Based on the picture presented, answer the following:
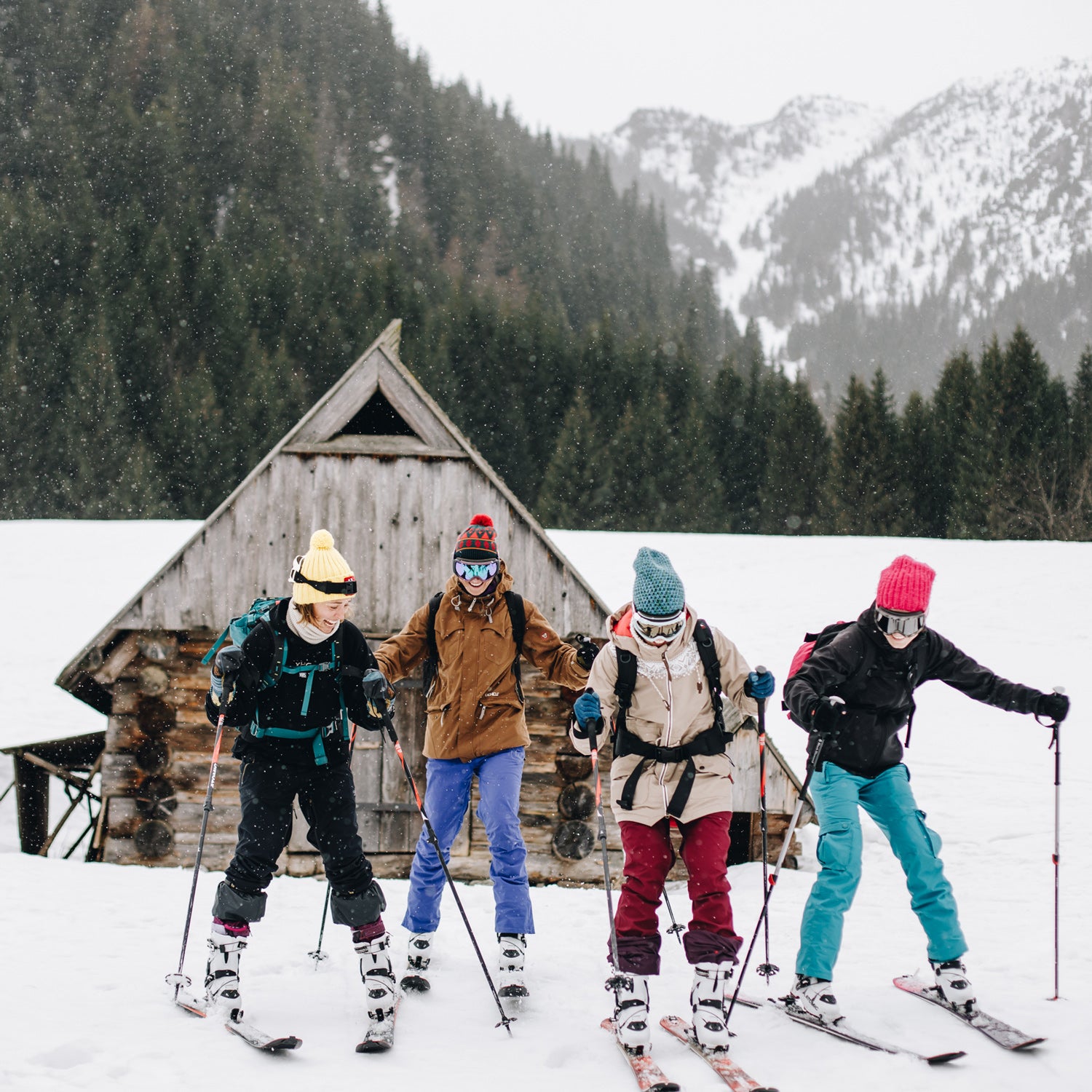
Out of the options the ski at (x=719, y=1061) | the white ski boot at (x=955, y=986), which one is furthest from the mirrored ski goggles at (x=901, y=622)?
the ski at (x=719, y=1061)

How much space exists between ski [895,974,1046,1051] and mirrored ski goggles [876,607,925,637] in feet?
5.17

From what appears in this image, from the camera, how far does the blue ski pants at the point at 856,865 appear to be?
4.19m

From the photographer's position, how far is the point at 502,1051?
384 cm

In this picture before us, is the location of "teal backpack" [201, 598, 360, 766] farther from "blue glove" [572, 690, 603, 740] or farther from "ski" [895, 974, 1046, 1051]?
"ski" [895, 974, 1046, 1051]

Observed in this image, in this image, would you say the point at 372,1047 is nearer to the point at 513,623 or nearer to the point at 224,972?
the point at 224,972

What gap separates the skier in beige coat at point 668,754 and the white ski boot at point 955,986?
105cm

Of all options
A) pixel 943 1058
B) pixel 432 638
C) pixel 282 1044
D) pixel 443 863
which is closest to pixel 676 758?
pixel 443 863

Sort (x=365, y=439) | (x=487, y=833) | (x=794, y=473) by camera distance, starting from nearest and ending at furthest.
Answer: (x=487, y=833)
(x=365, y=439)
(x=794, y=473)

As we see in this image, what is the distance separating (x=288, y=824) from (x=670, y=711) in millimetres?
1651

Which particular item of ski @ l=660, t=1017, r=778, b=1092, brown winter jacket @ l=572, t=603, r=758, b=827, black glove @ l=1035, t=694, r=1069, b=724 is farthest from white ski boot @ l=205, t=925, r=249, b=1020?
black glove @ l=1035, t=694, r=1069, b=724

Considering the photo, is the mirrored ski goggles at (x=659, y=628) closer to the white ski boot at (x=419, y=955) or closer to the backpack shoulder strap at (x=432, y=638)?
the backpack shoulder strap at (x=432, y=638)

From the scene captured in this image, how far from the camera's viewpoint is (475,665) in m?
4.92

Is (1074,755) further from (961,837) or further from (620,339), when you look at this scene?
(620,339)

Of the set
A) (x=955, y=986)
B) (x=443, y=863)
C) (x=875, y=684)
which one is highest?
(x=875, y=684)
